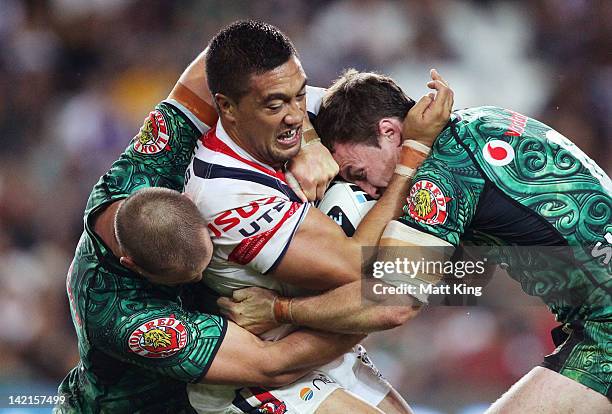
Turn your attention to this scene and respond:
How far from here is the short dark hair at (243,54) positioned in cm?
318

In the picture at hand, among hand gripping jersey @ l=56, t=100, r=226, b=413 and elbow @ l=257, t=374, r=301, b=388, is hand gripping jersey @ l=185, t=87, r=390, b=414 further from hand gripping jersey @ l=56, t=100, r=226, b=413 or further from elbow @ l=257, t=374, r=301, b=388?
hand gripping jersey @ l=56, t=100, r=226, b=413

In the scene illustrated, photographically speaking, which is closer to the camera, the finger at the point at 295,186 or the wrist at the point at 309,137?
the finger at the point at 295,186

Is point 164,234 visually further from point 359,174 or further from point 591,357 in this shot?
point 591,357

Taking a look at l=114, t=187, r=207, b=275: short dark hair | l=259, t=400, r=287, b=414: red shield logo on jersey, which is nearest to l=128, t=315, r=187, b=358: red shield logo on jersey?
l=114, t=187, r=207, b=275: short dark hair

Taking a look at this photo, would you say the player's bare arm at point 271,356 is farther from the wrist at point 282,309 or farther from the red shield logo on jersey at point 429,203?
the red shield logo on jersey at point 429,203

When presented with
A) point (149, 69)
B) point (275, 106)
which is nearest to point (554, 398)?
point (275, 106)

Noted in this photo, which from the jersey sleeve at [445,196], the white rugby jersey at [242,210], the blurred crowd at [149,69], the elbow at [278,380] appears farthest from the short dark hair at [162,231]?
the blurred crowd at [149,69]

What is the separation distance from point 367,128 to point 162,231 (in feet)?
2.84

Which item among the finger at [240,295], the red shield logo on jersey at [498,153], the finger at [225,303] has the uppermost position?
the red shield logo on jersey at [498,153]

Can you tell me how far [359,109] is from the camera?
3416 mm

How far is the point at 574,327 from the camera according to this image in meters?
3.29

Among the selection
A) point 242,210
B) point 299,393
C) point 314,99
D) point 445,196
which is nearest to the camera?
point 445,196

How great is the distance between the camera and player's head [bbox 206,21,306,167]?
3186mm

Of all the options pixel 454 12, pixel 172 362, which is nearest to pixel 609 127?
pixel 454 12
